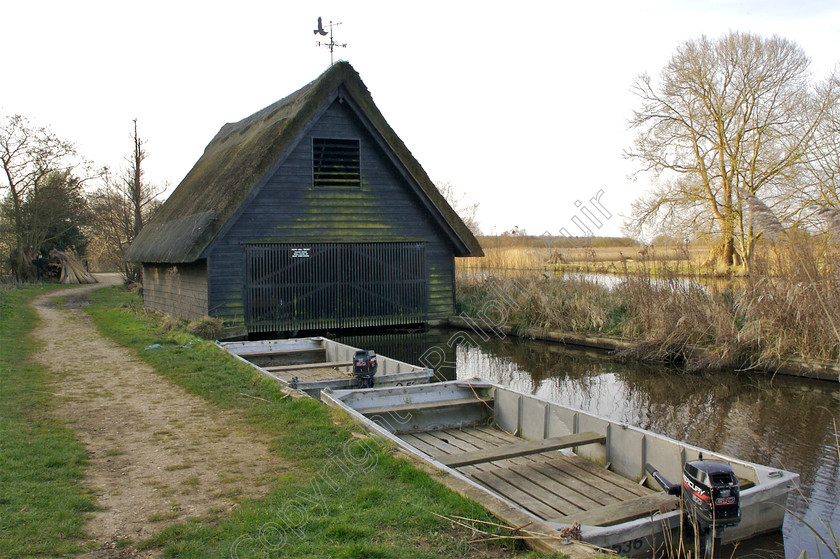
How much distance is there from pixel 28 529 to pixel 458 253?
1447 centimetres

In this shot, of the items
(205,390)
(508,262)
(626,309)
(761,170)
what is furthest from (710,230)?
(205,390)

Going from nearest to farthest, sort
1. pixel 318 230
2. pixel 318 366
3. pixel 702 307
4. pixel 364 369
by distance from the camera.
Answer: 1. pixel 364 369
2. pixel 318 366
3. pixel 702 307
4. pixel 318 230

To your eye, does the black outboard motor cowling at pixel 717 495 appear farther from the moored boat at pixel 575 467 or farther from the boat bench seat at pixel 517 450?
the boat bench seat at pixel 517 450

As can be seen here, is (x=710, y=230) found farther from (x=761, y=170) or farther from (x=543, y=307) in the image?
(x=543, y=307)

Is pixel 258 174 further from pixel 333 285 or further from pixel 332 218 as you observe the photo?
pixel 333 285

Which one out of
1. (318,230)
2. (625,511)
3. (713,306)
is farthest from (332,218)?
(625,511)

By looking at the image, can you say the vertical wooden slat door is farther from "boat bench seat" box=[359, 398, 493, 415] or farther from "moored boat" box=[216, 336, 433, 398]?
"boat bench seat" box=[359, 398, 493, 415]

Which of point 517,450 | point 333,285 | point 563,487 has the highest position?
point 333,285

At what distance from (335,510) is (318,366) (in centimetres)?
607

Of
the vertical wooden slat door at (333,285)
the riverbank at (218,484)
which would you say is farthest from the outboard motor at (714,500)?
the vertical wooden slat door at (333,285)

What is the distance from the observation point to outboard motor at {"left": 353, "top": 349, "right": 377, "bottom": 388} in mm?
8391

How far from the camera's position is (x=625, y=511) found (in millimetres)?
4414

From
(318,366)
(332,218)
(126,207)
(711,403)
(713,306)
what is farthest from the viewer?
(126,207)

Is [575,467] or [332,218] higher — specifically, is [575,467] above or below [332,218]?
below
